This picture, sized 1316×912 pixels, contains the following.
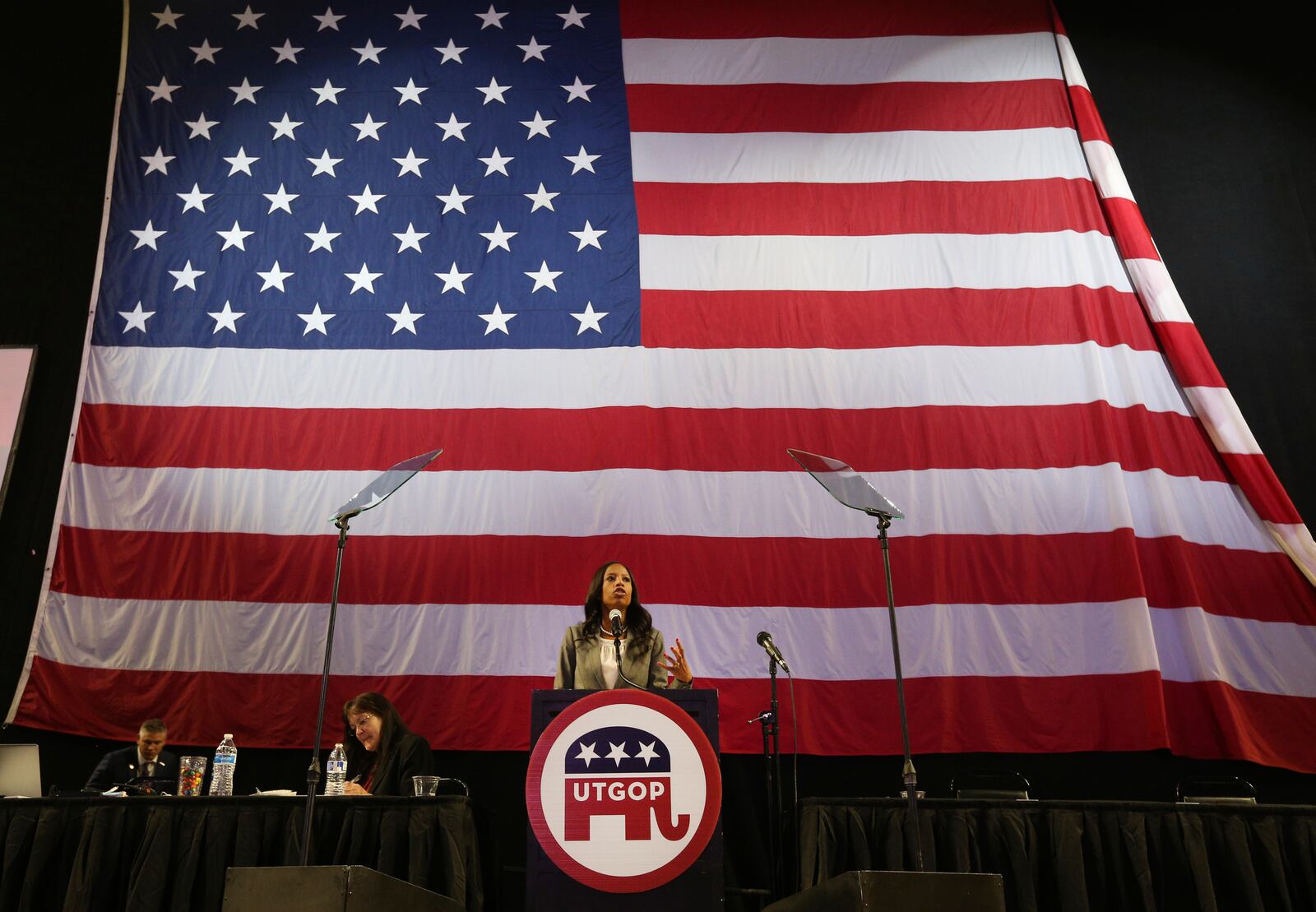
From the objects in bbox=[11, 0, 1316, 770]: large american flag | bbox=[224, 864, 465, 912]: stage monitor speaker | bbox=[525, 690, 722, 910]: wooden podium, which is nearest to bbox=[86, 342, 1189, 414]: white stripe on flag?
bbox=[11, 0, 1316, 770]: large american flag

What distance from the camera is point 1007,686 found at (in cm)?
499

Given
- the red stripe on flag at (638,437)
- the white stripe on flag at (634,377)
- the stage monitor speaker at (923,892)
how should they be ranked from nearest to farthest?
the stage monitor speaker at (923,892) → the red stripe on flag at (638,437) → the white stripe on flag at (634,377)

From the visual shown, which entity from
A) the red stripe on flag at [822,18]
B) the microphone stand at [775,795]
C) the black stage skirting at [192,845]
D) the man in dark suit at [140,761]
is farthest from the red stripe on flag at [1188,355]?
the man in dark suit at [140,761]

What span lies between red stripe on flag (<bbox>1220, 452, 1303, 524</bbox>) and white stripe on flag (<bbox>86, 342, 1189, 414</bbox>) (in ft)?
1.22

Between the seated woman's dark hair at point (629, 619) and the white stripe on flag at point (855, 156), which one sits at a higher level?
the white stripe on flag at point (855, 156)

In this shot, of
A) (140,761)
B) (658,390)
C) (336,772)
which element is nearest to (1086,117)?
(658,390)

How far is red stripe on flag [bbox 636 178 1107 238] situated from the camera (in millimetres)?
5840

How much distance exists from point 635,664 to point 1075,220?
3.68 meters

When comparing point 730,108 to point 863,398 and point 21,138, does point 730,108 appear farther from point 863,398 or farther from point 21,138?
point 21,138

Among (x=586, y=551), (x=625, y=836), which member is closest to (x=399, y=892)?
(x=625, y=836)

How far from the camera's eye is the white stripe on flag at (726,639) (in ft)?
16.5

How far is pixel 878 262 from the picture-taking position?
19.0 feet

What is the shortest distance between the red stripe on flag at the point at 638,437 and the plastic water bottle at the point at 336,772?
1667mm

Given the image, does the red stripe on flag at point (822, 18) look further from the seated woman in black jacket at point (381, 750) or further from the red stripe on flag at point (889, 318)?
the seated woman in black jacket at point (381, 750)
